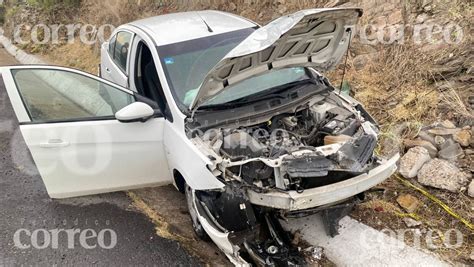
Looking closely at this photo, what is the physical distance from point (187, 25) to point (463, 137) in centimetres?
319

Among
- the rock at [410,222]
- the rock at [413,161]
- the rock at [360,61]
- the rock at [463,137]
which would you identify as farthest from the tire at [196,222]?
the rock at [360,61]

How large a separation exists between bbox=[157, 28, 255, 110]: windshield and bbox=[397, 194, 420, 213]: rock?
2269mm

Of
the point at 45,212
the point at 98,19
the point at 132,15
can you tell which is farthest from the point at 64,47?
the point at 45,212

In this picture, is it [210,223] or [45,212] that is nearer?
[210,223]

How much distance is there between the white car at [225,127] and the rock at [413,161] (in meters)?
0.91

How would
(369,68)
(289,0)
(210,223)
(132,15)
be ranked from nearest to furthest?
1. (210,223)
2. (369,68)
3. (289,0)
4. (132,15)

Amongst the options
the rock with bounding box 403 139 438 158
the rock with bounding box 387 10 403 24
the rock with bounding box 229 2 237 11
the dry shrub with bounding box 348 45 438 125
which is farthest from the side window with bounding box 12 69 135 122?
the rock with bounding box 229 2 237 11

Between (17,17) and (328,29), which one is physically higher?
(328,29)

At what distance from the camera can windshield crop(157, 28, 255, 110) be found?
13.2ft

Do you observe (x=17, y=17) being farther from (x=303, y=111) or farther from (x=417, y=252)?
(x=417, y=252)

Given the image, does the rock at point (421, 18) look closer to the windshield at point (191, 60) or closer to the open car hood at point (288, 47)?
the open car hood at point (288, 47)

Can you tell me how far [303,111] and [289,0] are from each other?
4.26 m

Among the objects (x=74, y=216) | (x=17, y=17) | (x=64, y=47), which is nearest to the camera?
(x=74, y=216)

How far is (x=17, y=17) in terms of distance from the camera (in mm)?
14469
